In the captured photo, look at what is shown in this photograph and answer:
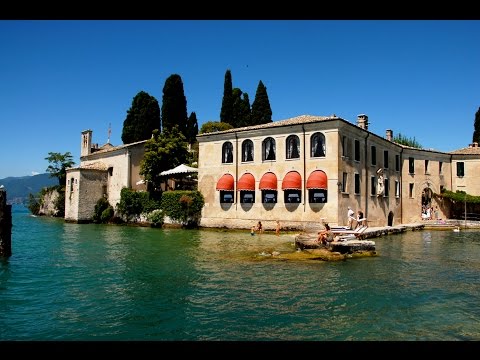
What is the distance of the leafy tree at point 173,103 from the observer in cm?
5069

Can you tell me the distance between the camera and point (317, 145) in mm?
28812

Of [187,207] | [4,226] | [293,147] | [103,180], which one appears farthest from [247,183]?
[103,180]

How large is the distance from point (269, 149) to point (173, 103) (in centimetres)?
2360

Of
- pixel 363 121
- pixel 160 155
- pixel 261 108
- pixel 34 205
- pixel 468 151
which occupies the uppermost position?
pixel 261 108

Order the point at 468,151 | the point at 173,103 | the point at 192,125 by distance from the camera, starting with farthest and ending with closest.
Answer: the point at 192,125 → the point at 173,103 → the point at 468,151

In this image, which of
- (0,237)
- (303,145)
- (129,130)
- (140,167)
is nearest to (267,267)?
(0,237)

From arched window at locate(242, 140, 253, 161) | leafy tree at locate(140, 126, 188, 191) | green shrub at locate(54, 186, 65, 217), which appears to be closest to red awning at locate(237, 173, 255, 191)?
arched window at locate(242, 140, 253, 161)

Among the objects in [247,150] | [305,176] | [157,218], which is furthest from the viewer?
[157,218]

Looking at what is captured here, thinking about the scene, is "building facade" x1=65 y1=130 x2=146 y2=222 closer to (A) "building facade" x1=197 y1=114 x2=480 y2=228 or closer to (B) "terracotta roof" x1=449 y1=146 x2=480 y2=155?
(A) "building facade" x1=197 y1=114 x2=480 y2=228

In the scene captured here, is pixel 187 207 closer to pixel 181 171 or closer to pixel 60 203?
pixel 181 171

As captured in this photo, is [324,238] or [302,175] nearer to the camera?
[324,238]

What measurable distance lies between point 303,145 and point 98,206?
2523 cm

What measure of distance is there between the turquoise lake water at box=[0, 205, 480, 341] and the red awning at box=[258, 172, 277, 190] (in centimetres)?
1232
